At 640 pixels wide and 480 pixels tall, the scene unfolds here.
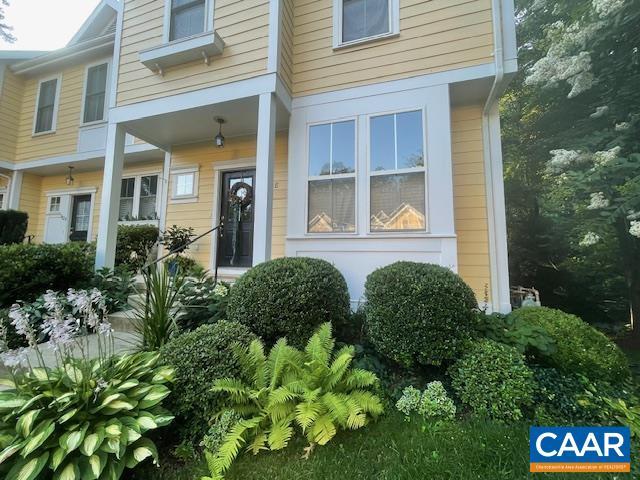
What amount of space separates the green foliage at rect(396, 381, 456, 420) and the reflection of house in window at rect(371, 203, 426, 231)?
2176 millimetres

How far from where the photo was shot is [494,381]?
2.29m

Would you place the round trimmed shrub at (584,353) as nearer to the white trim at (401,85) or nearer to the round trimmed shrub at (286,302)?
the round trimmed shrub at (286,302)

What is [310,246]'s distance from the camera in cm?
449

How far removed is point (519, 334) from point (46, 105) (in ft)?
37.9

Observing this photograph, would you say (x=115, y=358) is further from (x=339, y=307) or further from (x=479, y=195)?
(x=479, y=195)

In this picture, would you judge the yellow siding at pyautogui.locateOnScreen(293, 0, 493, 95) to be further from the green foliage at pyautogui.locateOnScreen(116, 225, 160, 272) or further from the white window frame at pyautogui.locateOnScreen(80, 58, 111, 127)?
the white window frame at pyautogui.locateOnScreen(80, 58, 111, 127)

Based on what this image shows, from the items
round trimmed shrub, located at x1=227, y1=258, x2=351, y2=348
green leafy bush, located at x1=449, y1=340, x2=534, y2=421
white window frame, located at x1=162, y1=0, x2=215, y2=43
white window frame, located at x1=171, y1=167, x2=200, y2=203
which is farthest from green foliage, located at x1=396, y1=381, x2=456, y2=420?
white window frame, located at x1=162, y1=0, x2=215, y2=43

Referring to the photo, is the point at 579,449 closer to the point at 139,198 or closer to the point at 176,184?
the point at 176,184

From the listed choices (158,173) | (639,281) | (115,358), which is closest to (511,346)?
(115,358)

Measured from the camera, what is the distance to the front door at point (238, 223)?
19.0 feet

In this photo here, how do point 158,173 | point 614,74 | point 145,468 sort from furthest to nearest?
point 158,173 < point 614,74 < point 145,468

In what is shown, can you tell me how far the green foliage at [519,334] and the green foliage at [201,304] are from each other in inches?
102

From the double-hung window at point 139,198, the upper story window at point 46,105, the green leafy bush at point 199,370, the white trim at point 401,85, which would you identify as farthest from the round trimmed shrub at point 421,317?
the upper story window at point 46,105

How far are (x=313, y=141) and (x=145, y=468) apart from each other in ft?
13.6
